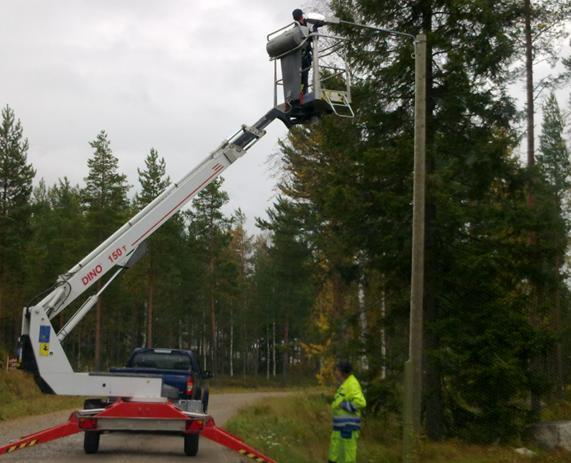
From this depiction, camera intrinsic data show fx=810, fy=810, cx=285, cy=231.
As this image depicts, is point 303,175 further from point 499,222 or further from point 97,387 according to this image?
point 97,387

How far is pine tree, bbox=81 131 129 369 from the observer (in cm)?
5109

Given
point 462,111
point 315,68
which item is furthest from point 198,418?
point 462,111

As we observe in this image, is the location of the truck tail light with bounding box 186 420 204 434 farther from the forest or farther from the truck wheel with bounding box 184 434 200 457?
the forest

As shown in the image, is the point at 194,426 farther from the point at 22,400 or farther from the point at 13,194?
the point at 13,194

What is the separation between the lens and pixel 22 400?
97.1ft

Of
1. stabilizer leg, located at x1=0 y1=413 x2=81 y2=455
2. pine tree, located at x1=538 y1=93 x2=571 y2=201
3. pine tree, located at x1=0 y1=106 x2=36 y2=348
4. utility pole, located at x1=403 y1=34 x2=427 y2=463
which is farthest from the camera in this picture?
pine tree, located at x1=0 y1=106 x2=36 y2=348

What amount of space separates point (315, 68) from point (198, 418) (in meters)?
6.18

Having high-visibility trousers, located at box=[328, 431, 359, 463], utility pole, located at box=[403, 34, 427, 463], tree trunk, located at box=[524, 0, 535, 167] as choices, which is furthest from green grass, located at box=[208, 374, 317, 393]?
high-visibility trousers, located at box=[328, 431, 359, 463]

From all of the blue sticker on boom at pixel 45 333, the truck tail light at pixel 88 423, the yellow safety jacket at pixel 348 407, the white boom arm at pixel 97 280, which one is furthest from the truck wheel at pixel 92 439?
the yellow safety jacket at pixel 348 407

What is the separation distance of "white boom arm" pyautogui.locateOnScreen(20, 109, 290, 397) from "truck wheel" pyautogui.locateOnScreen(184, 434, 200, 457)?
4.65 feet

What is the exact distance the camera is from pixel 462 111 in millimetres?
17547

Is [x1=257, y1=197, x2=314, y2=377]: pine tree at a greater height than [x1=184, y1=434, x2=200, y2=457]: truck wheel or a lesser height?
greater

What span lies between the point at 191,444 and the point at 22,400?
17476 millimetres

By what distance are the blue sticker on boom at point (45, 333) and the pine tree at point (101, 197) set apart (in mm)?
38427
